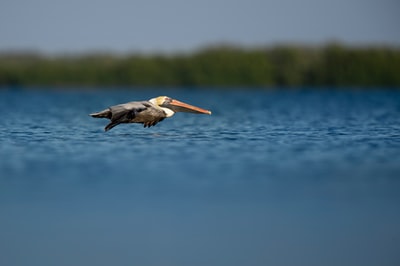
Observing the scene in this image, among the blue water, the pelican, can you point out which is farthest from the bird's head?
the blue water

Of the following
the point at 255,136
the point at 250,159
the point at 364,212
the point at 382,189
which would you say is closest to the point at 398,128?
the point at 255,136

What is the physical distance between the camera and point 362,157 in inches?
458

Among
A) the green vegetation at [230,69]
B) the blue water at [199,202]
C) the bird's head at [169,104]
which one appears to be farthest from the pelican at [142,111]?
the green vegetation at [230,69]

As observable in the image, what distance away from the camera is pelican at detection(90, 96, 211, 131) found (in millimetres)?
13180

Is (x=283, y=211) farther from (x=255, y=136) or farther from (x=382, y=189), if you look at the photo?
(x=255, y=136)

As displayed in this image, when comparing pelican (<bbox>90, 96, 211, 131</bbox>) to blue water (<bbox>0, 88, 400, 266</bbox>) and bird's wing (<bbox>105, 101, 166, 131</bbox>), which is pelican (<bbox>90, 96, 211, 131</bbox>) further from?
blue water (<bbox>0, 88, 400, 266</bbox>)

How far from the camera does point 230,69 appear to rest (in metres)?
72.1

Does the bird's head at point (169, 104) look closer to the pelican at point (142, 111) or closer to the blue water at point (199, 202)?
the pelican at point (142, 111)

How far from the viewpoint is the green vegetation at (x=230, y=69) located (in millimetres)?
66375

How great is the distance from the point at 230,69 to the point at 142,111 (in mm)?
58708

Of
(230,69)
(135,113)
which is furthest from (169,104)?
(230,69)

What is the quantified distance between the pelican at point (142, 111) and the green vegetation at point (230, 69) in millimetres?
52495

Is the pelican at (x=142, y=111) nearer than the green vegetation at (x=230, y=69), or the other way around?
the pelican at (x=142, y=111)

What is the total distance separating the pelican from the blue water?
51 cm
